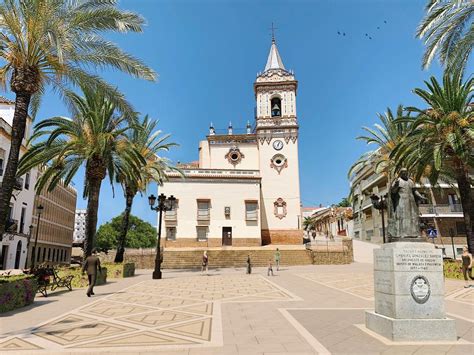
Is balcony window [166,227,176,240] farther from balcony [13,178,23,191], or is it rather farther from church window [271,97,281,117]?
church window [271,97,281,117]

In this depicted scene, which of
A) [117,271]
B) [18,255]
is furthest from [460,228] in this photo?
[18,255]

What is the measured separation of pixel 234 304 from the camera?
9.61 meters

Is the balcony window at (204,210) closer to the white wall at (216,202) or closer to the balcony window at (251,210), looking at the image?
the white wall at (216,202)

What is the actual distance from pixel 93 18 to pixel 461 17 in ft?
41.2

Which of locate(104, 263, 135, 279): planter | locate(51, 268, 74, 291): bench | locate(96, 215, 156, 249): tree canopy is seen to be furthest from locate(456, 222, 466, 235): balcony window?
locate(96, 215, 156, 249): tree canopy

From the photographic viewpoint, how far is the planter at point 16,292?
856 cm

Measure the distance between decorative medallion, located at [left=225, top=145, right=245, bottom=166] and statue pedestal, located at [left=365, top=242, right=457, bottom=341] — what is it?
32568mm

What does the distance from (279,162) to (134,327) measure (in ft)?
103

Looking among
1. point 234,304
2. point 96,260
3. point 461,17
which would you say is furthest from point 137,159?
point 461,17

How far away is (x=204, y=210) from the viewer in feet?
114

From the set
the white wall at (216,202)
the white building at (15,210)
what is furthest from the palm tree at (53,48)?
the white wall at (216,202)

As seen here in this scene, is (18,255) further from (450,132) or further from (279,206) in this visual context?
(450,132)

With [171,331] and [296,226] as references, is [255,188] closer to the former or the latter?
[296,226]

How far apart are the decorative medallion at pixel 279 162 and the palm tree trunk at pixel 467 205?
20020 millimetres
